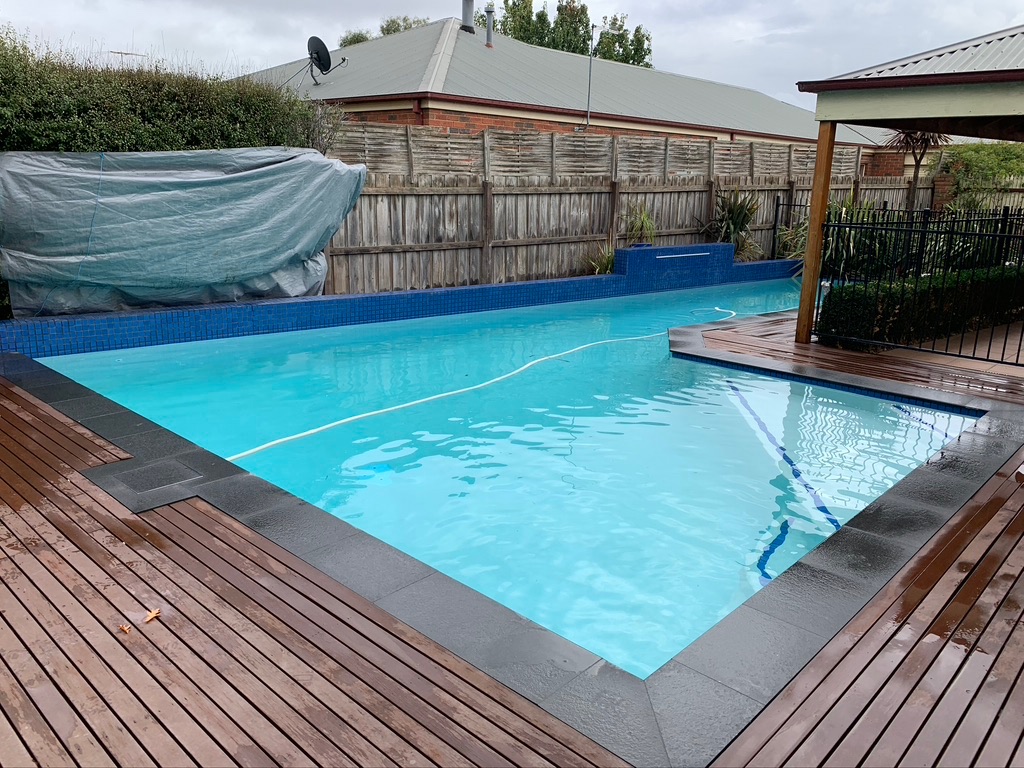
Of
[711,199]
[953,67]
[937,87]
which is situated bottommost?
[711,199]

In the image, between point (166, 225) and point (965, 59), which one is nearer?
point (965, 59)

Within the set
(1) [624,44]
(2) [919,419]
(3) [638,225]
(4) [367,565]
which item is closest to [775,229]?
(3) [638,225]

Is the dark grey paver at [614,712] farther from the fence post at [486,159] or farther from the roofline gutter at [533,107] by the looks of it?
the roofline gutter at [533,107]

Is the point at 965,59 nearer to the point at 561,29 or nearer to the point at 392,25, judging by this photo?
the point at 561,29

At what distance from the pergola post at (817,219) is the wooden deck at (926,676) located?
4104 mm

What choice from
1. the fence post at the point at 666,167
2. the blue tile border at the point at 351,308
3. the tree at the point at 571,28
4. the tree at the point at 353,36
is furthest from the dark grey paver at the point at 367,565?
the tree at the point at 353,36

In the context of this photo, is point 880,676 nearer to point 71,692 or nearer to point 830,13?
point 71,692

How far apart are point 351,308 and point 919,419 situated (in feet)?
19.2

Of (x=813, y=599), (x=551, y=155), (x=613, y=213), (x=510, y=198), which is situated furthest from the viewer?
(x=613, y=213)

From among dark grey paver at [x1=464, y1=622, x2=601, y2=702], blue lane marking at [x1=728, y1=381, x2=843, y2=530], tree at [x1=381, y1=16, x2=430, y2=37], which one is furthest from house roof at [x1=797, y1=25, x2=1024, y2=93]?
tree at [x1=381, y1=16, x2=430, y2=37]

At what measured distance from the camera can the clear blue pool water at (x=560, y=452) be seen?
3678 mm

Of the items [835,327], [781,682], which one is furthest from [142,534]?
[835,327]

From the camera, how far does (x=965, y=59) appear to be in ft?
21.6

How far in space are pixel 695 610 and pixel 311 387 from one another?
4.16 m
